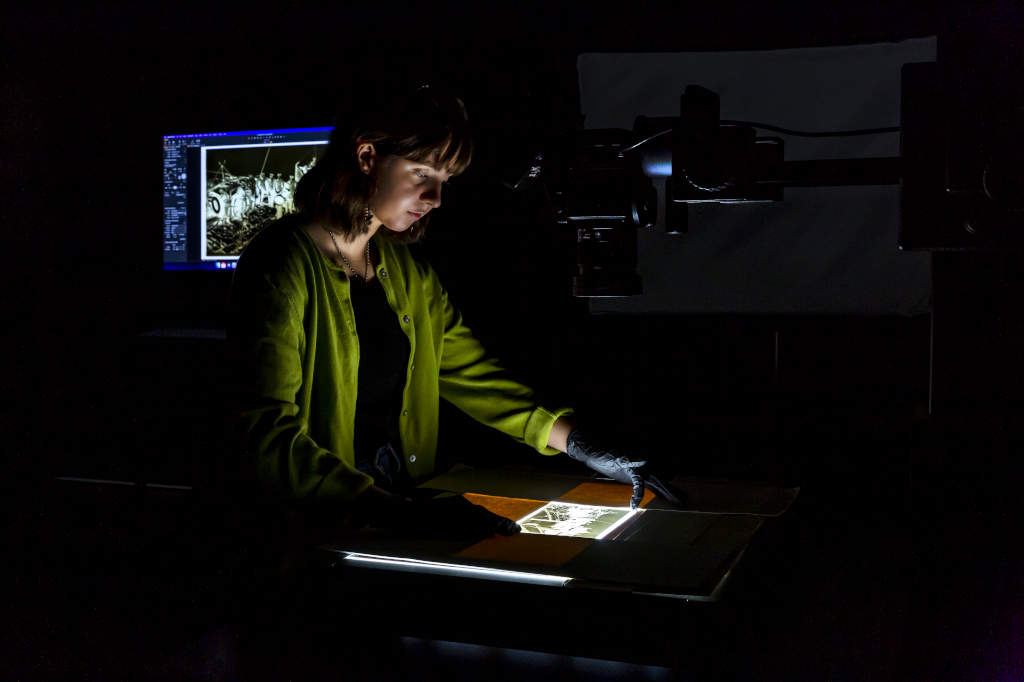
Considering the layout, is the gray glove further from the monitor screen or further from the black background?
the monitor screen

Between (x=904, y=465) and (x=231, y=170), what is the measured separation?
2.37 metres

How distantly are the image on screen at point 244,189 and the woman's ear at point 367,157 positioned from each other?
4.03 feet

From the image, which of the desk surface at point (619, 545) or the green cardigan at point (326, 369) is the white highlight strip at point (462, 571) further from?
the green cardigan at point (326, 369)

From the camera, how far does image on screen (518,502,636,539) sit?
44.9 inches

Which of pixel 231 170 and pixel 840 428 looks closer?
pixel 840 428

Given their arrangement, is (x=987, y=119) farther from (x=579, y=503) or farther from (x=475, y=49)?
(x=475, y=49)

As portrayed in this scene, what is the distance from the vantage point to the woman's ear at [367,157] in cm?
158

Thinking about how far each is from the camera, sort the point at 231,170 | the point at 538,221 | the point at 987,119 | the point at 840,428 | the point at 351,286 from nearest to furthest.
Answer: the point at 987,119, the point at 351,286, the point at 840,428, the point at 538,221, the point at 231,170

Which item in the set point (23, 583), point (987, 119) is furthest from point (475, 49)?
point (987, 119)

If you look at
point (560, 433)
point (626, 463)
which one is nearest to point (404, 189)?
point (560, 433)

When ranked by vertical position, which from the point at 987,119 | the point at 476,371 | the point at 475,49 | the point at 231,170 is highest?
the point at 475,49

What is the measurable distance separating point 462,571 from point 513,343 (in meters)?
1.58

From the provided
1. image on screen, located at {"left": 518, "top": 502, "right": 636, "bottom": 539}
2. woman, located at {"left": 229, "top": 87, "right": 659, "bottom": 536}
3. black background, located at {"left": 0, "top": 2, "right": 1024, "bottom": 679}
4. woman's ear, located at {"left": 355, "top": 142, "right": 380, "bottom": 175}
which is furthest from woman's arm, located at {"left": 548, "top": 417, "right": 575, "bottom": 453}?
woman's ear, located at {"left": 355, "top": 142, "right": 380, "bottom": 175}

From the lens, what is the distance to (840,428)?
6.54 feet
